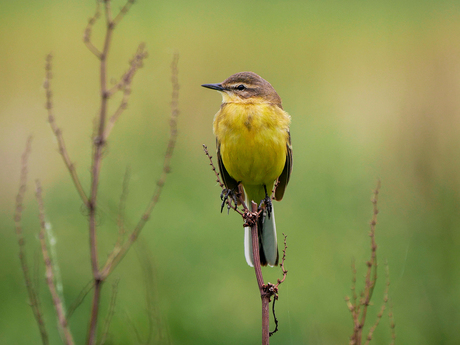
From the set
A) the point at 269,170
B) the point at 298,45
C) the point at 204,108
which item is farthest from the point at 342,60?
the point at 269,170

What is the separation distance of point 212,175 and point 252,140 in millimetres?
3733

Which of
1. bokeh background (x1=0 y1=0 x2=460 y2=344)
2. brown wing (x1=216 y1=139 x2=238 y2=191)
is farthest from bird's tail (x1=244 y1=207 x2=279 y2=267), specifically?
bokeh background (x1=0 y1=0 x2=460 y2=344)

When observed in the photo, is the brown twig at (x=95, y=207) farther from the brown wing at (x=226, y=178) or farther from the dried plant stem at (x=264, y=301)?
the brown wing at (x=226, y=178)

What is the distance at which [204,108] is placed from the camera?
32.1ft

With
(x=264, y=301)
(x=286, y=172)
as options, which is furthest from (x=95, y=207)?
(x=286, y=172)

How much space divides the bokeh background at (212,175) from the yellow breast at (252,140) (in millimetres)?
1173

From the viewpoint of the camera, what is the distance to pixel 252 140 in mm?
4809

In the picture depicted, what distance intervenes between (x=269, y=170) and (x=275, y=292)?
246 cm

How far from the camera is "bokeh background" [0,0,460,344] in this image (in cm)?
559

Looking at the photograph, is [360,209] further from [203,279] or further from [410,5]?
[410,5]

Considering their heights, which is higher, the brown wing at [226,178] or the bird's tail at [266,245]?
the brown wing at [226,178]

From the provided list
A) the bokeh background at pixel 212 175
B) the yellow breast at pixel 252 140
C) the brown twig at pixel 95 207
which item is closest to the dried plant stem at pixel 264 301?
the brown twig at pixel 95 207

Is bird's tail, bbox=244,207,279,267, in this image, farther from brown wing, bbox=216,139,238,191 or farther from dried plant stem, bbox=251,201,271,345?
dried plant stem, bbox=251,201,271,345

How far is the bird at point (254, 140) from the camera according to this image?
15.8 ft
